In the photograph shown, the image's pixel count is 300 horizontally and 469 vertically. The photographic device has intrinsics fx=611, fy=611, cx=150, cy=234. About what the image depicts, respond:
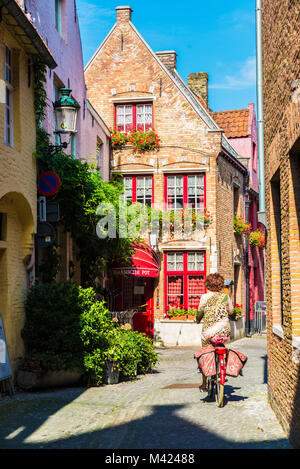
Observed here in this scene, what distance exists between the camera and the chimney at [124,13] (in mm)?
20219

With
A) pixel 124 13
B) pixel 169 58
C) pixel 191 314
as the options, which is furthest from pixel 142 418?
pixel 124 13

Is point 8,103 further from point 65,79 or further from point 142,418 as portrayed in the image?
point 142,418

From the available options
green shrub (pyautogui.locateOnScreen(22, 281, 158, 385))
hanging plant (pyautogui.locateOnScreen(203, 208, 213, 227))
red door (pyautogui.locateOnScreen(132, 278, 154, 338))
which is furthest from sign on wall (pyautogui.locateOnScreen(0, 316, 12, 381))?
hanging plant (pyautogui.locateOnScreen(203, 208, 213, 227))

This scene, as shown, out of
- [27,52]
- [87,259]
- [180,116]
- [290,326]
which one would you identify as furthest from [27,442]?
[180,116]

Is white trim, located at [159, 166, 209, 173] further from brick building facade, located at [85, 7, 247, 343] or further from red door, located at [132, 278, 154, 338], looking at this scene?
red door, located at [132, 278, 154, 338]

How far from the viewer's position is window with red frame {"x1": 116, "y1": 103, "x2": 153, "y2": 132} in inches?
787

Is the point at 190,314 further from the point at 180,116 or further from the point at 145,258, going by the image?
the point at 180,116

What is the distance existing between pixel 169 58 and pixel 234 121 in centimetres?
585

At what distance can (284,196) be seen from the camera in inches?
257

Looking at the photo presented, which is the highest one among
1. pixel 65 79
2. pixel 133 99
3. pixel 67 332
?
pixel 133 99

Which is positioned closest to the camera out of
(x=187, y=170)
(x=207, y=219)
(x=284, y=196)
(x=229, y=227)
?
(x=284, y=196)

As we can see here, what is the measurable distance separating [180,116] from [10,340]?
12065 millimetres

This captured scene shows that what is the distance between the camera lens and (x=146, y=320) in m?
19.2

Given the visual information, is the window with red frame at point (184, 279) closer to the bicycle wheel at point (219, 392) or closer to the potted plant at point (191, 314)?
the potted plant at point (191, 314)
